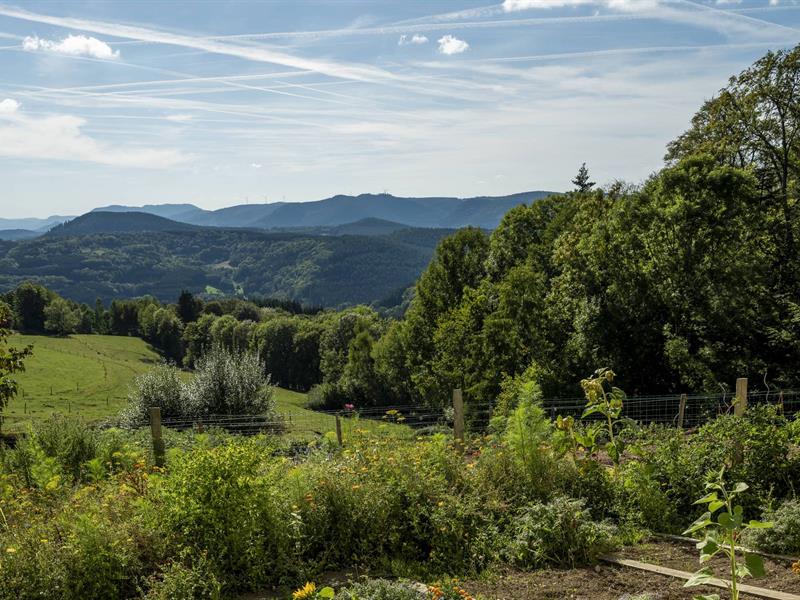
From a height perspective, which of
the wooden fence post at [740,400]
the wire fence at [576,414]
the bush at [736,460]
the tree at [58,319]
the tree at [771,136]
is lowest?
the tree at [58,319]

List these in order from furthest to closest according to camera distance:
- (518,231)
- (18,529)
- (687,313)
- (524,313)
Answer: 1. (518,231)
2. (524,313)
3. (687,313)
4. (18,529)

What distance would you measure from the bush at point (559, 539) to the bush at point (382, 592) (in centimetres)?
137

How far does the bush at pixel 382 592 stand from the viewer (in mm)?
4691

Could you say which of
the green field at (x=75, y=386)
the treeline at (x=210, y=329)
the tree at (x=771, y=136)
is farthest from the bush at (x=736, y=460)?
the treeline at (x=210, y=329)

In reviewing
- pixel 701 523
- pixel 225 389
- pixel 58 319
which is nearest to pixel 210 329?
pixel 58 319

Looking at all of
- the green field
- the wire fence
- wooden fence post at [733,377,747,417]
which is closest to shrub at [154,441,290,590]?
the wire fence

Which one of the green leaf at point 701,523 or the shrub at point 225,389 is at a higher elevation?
the green leaf at point 701,523

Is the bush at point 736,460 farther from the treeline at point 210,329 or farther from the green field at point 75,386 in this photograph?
the treeline at point 210,329

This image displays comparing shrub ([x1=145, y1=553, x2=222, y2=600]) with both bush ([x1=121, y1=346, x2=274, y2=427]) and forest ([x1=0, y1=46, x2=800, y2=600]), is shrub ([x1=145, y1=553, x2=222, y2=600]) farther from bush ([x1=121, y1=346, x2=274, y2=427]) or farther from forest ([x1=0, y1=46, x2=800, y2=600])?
bush ([x1=121, y1=346, x2=274, y2=427])

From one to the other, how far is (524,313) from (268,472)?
22.1 metres

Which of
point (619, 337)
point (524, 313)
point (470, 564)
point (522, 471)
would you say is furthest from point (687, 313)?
point (470, 564)

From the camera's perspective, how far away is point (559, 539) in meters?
5.96

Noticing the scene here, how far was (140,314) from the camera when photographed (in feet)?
380

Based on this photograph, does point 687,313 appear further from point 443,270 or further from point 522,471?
point 522,471
